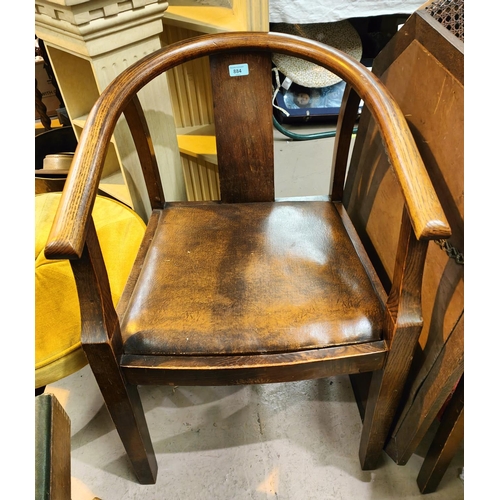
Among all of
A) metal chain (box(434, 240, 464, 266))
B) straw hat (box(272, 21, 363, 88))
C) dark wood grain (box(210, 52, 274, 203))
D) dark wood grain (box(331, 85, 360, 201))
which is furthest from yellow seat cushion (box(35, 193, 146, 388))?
straw hat (box(272, 21, 363, 88))

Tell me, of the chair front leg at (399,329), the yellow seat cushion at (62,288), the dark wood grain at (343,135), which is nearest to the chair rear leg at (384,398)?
the chair front leg at (399,329)

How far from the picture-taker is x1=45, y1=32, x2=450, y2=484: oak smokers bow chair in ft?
2.21

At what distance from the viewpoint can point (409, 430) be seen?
36.0 inches

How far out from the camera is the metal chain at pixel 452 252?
A: 701 mm

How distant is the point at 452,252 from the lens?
716 millimetres

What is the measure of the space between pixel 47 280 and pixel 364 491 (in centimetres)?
87

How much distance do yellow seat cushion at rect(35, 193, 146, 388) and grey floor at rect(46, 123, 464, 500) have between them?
0.32m

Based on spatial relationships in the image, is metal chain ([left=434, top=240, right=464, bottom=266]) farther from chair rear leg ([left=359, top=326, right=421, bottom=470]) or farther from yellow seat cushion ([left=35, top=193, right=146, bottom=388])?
yellow seat cushion ([left=35, top=193, right=146, bottom=388])

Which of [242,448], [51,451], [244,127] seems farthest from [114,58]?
[242,448]

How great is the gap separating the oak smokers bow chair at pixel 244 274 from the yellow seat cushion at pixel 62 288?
125 millimetres

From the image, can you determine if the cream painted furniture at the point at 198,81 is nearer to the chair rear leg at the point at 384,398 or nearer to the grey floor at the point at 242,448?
the grey floor at the point at 242,448

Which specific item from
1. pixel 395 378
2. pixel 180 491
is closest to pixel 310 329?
pixel 395 378

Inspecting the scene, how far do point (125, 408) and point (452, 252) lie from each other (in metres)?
0.65

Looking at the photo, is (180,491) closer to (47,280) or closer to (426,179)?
(47,280)
